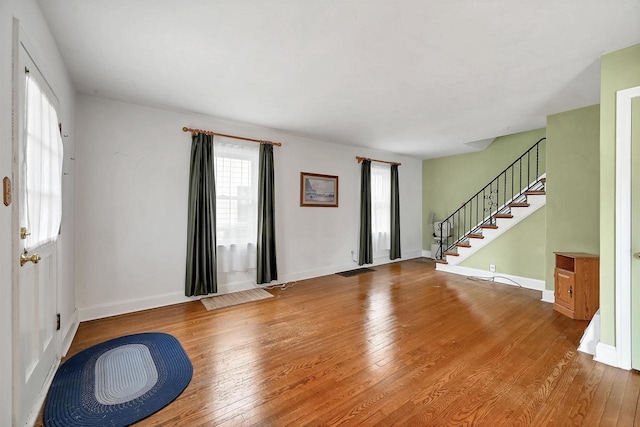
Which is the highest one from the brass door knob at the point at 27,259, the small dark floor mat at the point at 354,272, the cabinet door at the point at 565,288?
the brass door knob at the point at 27,259

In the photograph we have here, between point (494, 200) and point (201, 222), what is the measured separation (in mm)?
5836

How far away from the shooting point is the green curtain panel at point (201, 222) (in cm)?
361

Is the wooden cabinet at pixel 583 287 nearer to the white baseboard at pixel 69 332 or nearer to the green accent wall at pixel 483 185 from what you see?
the green accent wall at pixel 483 185

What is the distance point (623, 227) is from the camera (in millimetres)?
2168

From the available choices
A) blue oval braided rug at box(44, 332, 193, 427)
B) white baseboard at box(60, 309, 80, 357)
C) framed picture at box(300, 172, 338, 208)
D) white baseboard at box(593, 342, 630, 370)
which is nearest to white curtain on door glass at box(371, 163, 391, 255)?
framed picture at box(300, 172, 338, 208)

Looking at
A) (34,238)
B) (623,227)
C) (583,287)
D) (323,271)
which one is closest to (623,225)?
(623,227)

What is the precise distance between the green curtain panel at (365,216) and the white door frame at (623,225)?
373cm

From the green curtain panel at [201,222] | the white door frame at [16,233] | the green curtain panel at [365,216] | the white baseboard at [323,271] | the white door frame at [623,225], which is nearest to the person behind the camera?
the white door frame at [16,233]

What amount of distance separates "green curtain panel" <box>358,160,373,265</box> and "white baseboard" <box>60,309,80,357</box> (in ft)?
14.6

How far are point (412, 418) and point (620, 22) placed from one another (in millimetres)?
3078

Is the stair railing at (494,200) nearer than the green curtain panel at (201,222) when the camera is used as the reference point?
No

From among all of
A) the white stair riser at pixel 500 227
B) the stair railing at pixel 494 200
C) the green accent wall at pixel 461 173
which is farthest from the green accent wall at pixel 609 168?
the green accent wall at pixel 461 173

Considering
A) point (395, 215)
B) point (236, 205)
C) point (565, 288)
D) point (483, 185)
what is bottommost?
point (565, 288)

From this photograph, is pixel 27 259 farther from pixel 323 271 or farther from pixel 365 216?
pixel 365 216
